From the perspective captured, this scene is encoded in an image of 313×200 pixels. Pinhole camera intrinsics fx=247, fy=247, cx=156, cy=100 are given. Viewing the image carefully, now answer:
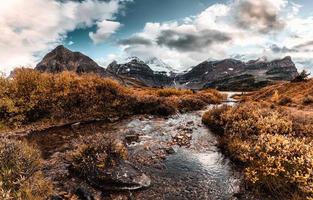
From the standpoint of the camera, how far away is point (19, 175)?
10672 millimetres

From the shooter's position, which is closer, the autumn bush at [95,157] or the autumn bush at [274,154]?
the autumn bush at [274,154]

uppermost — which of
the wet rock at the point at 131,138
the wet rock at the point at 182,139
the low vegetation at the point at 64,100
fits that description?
the low vegetation at the point at 64,100

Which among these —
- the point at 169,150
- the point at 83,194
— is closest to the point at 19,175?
the point at 83,194

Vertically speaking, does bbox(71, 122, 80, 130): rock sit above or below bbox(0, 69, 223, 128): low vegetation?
below

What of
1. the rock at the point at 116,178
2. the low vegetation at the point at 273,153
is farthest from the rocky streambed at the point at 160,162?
the low vegetation at the point at 273,153

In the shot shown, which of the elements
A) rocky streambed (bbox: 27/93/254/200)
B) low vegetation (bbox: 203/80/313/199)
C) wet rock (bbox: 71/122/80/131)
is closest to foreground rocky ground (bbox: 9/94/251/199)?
rocky streambed (bbox: 27/93/254/200)

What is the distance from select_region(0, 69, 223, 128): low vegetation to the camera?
95.0ft

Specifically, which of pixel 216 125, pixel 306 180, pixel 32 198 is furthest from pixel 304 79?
pixel 32 198

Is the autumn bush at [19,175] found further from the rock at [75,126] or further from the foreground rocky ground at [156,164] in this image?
the rock at [75,126]

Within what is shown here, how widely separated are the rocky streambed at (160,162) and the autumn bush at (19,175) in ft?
4.55

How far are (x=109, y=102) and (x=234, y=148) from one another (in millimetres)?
21948

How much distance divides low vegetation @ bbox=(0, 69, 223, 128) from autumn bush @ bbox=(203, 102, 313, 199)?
57.3ft

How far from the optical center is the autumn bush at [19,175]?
31.6ft

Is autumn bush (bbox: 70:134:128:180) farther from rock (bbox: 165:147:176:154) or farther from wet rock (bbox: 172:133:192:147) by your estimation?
wet rock (bbox: 172:133:192:147)
